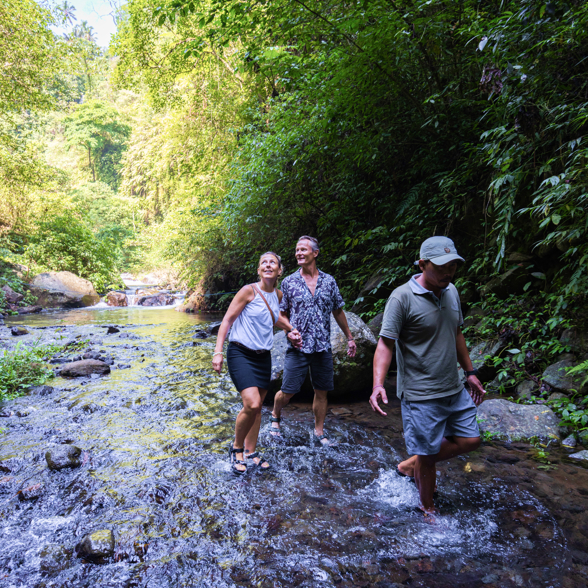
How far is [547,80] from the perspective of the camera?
15.4 ft

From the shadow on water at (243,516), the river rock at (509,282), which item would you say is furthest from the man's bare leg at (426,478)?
the river rock at (509,282)

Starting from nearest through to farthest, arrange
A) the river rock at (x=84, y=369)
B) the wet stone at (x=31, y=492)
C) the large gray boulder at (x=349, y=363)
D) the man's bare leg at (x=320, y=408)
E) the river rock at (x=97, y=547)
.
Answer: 1. the river rock at (x=97, y=547)
2. the wet stone at (x=31, y=492)
3. the man's bare leg at (x=320, y=408)
4. the large gray boulder at (x=349, y=363)
5. the river rock at (x=84, y=369)

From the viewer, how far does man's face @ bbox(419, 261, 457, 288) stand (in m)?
2.71

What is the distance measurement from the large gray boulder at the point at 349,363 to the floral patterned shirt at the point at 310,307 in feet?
4.53

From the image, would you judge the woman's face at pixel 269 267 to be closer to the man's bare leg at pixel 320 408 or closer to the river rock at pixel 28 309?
the man's bare leg at pixel 320 408

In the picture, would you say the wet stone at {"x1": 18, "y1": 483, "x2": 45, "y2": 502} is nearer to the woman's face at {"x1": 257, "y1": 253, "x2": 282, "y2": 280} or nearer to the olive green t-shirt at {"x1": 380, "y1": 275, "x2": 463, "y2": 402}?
the woman's face at {"x1": 257, "y1": 253, "x2": 282, "y2": 280}

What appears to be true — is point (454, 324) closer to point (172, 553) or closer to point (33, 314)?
point (172, 553)

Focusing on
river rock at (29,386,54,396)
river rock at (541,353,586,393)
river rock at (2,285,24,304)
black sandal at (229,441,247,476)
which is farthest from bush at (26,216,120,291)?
river rock at (541,353,586,393)

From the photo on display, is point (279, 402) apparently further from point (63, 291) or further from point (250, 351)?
point (63, 291)

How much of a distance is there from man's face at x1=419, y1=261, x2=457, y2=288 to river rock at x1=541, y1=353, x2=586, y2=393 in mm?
2772

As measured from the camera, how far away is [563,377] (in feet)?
15.4

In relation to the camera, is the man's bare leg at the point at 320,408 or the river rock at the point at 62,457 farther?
the man's bare leg at the point at 320,408

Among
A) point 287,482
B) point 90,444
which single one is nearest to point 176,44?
point 90,444

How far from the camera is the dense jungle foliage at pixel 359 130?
15.3ft
